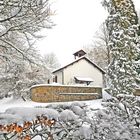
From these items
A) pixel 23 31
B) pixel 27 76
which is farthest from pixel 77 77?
pixel 23 31

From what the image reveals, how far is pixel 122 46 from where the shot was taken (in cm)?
2277

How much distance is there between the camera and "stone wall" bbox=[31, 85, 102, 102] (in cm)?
2502

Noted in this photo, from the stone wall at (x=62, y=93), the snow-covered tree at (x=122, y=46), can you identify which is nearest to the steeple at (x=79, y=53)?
the stone wall at (x=62, y=93)

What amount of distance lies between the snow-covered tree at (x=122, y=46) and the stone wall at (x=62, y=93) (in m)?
4.77

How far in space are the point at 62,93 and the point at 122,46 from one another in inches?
253

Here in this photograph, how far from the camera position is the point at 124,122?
13.1ft

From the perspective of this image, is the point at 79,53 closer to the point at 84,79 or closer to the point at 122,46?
A: the point at 84,79

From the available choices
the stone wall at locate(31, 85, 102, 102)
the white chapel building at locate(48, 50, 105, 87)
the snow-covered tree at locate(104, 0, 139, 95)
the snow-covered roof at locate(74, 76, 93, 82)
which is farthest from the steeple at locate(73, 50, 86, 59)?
the snow-covered tree at locate(104, 0, 139, 95)

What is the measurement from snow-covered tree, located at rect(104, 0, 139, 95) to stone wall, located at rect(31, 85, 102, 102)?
4.77m

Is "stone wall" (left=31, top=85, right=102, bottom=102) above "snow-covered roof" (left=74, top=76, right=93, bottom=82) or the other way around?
the other way around

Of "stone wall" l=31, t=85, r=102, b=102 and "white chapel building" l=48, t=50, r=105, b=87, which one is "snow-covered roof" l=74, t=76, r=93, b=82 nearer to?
"white chapel building" l=48, t=50, r=105, b=87

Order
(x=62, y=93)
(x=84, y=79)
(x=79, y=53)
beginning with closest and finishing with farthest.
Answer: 1. (x=62, y=93)
2. (x=84, y=79)
3. (x=79, y=53)

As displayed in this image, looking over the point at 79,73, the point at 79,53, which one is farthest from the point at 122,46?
the point at 79,53

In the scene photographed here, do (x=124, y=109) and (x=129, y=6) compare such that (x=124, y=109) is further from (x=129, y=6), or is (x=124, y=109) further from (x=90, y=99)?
(x=90, y=99)
